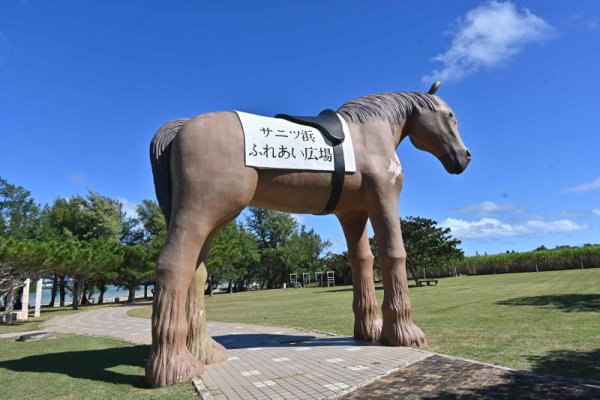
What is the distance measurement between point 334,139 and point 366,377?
3668mm

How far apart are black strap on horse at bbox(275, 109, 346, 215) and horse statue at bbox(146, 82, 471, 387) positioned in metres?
0.11

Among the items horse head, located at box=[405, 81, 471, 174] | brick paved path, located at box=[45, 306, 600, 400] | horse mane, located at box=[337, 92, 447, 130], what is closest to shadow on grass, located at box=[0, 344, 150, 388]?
brick paved path, located at box=[45, 306, 600, 400]

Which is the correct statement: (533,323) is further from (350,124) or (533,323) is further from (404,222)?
(404,222)

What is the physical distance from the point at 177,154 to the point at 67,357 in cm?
537

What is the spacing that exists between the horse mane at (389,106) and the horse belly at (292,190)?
1487 millimetres

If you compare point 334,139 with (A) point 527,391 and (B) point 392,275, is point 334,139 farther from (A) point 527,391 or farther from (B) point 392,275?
(A) point 527,391

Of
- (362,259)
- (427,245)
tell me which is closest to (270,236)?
(427,245)

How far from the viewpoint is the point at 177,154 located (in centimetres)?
582

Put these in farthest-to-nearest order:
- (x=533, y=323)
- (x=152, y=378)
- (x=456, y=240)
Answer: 1. (x=456, y=240)
2. (x=533, y=323)
3. (x=152, y=378)

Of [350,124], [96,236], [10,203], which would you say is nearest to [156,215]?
[96,236]

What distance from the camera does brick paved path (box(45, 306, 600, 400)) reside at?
4254 millimetres

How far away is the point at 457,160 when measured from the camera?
7699 mm

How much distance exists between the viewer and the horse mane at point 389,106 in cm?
737

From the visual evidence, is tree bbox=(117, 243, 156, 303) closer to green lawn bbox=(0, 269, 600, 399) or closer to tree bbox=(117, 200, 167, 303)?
tree bbox=(117, 200, 167, 303)
